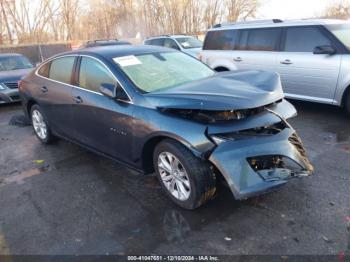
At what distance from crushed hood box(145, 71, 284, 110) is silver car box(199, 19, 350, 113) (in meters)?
2.50

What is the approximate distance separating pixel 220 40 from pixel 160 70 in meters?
4.22

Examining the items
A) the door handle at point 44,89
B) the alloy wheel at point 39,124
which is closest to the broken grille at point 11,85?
the alloy wheel at point 39,124

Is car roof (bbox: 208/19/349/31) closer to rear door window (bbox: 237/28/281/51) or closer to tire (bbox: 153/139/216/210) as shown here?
rear door window (bbox: 237/28/281/51)

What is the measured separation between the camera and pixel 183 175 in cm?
321

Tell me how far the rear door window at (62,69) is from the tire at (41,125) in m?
0.77

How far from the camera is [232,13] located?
103ft

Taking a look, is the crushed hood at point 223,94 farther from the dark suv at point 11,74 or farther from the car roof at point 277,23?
the dark suv at point 11,74

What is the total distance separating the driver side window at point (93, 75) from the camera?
3.85 metres

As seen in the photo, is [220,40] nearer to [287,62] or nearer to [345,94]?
[287,62]

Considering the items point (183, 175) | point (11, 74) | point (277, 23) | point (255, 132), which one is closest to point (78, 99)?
point (183, 175)

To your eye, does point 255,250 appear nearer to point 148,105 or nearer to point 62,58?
point 148,105

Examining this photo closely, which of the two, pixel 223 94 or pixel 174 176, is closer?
pixel 223 94

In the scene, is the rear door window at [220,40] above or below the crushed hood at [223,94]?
above

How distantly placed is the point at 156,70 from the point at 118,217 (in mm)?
1811
